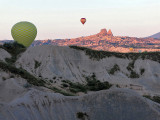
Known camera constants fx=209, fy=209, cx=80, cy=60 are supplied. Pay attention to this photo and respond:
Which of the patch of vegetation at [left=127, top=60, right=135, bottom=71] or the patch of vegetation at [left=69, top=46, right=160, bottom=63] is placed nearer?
the patch of vegetation at [left=127, top=60, right=135, bottom=71]

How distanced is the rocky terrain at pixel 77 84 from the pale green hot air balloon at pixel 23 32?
9203 mm

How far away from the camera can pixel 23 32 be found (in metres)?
A: 54.7

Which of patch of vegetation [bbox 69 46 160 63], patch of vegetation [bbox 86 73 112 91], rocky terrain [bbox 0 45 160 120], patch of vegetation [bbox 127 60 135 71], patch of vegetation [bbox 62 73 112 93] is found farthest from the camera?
patch of vegetation [bbox 69 46 160 63]

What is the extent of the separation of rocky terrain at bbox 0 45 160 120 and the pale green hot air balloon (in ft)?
30.2

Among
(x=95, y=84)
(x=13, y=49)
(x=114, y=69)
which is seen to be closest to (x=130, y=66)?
(x=114, y=69)

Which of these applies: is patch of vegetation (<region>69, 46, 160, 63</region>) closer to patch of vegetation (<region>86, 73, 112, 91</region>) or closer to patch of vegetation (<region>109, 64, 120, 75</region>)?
patch of vegetation (<region>109, 64, 120, 75</region>)

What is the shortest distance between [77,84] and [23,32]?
982 inches

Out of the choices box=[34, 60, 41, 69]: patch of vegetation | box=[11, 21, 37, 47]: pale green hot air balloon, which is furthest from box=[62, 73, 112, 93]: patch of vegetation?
box=[11, 21, 37, 47]: pale green hot air balloon

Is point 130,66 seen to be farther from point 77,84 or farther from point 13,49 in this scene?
point 13,49

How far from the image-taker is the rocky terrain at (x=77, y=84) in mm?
15898

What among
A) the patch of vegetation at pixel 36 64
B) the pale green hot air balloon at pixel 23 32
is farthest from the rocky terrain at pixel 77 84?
the pale green hot air balloon at pixel 23 32

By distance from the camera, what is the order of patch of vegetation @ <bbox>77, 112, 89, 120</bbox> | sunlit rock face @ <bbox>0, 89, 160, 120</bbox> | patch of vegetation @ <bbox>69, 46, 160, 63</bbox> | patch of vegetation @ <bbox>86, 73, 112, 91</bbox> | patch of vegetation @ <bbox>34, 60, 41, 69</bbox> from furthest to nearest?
1. patch of vegetation @ <bbox>69, 46, 160, 63</bbox>
2. patch of vegetation @ <bbox>34, 60, 41, 69</bbox>
3. patch of vegetation @ <bbox>86, 73, 112, 91</bbox>
4. patch of vegetation @ <bbox>77, 112, 89, 120</bbox>
5. sunlit rock face @ <bbox>0, 89, 160, 120</bbox>

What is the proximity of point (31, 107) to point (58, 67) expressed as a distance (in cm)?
2827

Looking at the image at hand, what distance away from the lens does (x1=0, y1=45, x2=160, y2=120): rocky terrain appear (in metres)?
15.9
